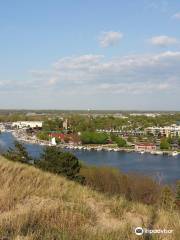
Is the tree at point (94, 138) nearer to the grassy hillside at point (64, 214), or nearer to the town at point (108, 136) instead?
the town at point (108, 136)

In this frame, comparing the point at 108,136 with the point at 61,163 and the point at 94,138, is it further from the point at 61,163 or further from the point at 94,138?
the point at 61,163

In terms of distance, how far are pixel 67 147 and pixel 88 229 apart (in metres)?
59.3

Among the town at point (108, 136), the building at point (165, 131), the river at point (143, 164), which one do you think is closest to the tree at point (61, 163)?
the river at point (143, 164)

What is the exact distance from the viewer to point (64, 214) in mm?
3225

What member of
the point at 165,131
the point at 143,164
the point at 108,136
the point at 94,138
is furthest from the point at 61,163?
the point at 165,131

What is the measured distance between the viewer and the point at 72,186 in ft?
15.7

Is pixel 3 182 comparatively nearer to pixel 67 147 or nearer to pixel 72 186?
pixel 72 186

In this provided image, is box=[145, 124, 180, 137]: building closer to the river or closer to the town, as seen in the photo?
the town

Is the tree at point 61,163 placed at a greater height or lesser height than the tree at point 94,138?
greater

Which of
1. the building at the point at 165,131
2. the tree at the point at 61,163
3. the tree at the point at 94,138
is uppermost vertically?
the tree at the point at 61,163

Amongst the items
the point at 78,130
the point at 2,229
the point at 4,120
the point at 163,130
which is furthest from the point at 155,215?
the point at 4,120

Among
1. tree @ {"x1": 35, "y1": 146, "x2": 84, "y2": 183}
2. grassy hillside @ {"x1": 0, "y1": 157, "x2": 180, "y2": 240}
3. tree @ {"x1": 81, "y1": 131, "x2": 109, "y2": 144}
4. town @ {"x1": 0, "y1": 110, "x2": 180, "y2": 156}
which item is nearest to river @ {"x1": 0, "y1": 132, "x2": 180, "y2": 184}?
town @ {"x1": 0, "y1": 110, "x2": 180, "y2": 156}

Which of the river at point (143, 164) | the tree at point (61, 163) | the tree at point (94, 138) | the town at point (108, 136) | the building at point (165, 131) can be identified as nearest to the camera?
the tree at point (61, 163)

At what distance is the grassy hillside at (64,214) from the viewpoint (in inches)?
105
